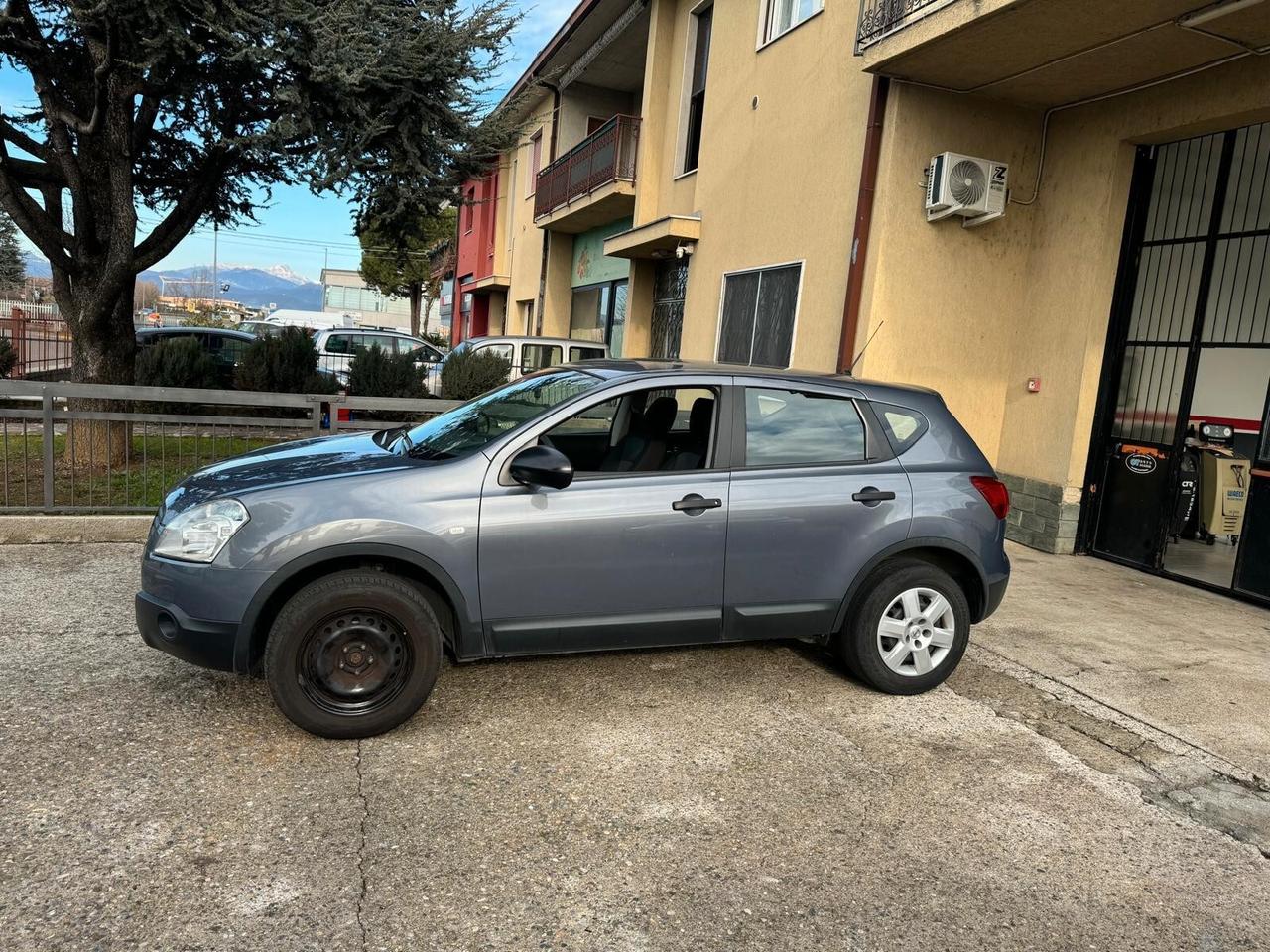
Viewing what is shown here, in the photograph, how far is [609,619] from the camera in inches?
156

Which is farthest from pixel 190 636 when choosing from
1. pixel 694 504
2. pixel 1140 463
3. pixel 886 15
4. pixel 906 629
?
pixel 1140 463

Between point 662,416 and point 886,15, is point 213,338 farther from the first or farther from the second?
point 662,416

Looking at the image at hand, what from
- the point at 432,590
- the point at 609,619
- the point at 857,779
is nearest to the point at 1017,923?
the point at 857,779

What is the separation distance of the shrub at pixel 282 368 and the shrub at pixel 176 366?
0.50m

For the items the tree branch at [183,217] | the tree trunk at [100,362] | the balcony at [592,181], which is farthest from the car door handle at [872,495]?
the balcony at [592,181]

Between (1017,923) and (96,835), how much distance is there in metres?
3.01

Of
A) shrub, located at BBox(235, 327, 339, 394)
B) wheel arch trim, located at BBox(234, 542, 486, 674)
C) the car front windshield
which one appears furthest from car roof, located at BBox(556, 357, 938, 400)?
shrub, located at BBox(235, 327, 339, 394)

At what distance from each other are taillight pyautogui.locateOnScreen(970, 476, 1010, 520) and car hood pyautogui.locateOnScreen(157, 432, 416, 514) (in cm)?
290

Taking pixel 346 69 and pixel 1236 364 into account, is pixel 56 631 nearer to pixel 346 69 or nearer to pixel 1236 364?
pixel 346 69

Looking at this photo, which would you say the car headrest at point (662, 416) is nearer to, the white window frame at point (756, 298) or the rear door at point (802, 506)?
the rear door at point (802, 506)

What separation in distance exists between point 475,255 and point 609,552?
24973 mm

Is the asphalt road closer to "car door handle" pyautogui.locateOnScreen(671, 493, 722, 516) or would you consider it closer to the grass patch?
"car door handle" pyautogui.locateOnScreen(671, 493, 722, 516)

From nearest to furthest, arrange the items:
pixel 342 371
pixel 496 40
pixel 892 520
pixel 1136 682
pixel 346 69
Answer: pixel 892 520 → pixel 1136 682 → pixel 346 69 → pixel 496 40 → pixel 342 371

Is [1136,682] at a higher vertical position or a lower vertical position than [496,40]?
lower
